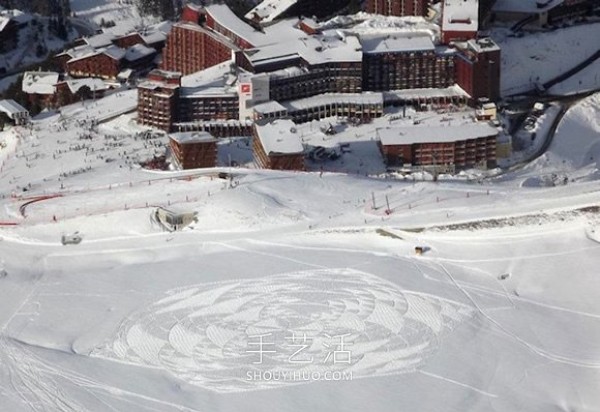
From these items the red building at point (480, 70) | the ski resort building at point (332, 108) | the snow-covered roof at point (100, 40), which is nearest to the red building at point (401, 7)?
the red building at point (480, 70)

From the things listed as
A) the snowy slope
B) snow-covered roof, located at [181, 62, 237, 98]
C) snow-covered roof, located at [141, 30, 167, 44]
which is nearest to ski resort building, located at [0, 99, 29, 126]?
snow-covered roof, located at [181, 62, 237, 98]

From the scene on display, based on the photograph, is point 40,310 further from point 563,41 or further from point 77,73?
point 563,41

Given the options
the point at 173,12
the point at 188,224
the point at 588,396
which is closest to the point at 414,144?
the point at 188,224

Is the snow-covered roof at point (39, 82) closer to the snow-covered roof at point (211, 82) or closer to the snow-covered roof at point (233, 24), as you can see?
the snow-covered roof at point (211, 82)

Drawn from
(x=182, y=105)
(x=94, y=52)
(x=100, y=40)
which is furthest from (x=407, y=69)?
(x=100, y=40)

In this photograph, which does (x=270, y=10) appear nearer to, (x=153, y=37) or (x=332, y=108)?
(x=153, y=37)
